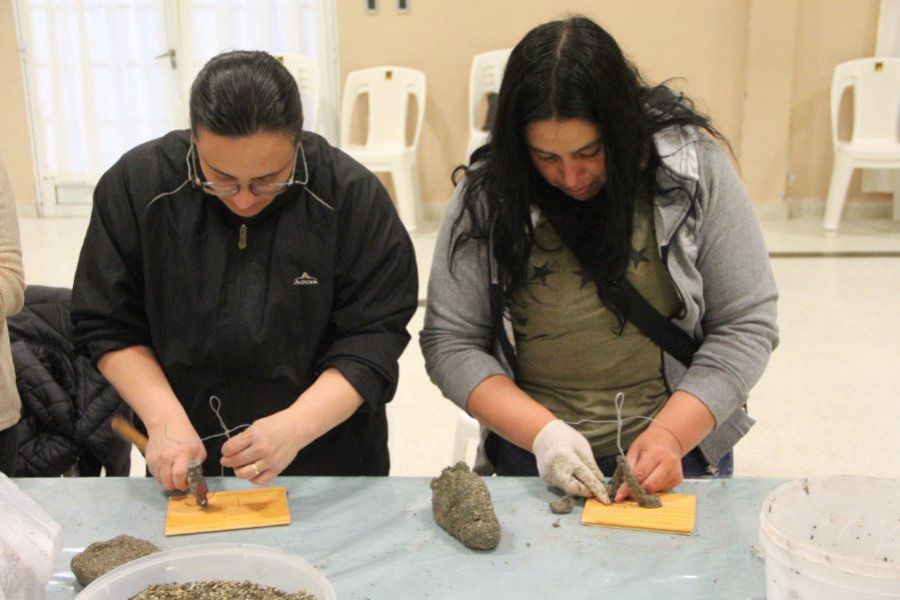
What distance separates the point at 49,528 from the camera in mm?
1053

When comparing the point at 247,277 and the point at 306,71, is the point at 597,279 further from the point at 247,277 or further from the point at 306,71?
the point at 306,71

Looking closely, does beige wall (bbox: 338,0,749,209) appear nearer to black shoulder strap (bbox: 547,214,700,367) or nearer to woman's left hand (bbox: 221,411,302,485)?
black shoulder strap (bbox: 547,214,700,367)

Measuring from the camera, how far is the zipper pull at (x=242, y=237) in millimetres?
1414

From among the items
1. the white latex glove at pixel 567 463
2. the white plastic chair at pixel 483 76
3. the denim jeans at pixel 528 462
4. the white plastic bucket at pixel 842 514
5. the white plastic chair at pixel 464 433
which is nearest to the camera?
the white plastic bucket at pixel 842 514

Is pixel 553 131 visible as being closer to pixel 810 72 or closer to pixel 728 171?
pixel 728 171

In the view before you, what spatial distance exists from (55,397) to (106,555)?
2.71ft

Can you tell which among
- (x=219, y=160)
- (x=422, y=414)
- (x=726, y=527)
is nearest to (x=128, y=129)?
(x=422, y=414)

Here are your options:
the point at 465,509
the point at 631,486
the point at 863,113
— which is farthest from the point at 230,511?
the point at 863,113

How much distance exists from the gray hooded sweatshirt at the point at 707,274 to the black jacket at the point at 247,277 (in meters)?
0.12

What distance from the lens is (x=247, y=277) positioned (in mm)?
1428

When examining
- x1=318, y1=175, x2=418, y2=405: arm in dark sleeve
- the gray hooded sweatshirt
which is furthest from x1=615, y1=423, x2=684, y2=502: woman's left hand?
x1=318, y1=175, x2=418, y2=405: arm in dark sleeve

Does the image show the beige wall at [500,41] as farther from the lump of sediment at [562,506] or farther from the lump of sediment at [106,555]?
the lump of sediment at [106,555]

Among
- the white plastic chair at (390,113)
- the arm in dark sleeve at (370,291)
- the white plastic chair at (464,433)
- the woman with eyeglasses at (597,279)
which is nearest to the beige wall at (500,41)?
the white plastic chair at (390,113)

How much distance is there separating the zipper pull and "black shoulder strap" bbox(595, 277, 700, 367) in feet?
1.93
